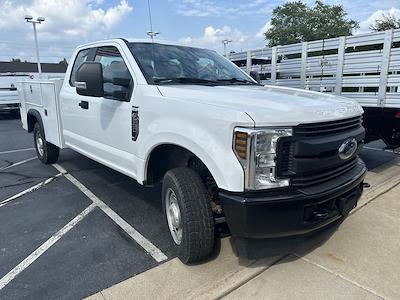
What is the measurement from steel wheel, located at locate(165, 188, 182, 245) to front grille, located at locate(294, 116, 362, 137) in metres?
1.21

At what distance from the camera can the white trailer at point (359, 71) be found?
5043 millimetres

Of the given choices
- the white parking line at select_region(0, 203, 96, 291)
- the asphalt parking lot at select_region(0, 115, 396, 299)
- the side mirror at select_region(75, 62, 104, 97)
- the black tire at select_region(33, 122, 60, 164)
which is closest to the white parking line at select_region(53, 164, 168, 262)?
the asphalt parking lot at select_region(0, 115, 396, 299)

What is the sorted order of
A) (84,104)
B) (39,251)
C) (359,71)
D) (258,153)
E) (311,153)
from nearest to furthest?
1. (258,153)
2. (311,153)
3. (39,251)
4. (84,104)
5. (359,71)

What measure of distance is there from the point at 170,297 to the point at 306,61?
4820 mm

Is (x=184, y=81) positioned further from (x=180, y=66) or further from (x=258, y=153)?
(x=258, y=153)

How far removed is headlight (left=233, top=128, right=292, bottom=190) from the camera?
2469 mm

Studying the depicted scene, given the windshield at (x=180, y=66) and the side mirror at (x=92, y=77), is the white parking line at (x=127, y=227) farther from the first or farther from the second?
the windshield at (x=180, y=66)

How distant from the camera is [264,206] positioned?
2514 mm

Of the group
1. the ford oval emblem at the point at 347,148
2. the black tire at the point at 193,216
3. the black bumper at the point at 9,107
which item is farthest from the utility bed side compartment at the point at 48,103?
the black bumper at the point at 9,107

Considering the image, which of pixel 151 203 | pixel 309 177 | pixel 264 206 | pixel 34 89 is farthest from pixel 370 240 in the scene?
pixel 34 89

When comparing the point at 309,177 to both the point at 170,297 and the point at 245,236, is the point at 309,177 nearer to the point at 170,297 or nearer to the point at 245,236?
the point at 245,236

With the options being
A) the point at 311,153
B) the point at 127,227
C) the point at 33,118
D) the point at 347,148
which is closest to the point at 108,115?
the point at 127,227

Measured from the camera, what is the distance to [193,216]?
292cm

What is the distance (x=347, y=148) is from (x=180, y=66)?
77.2 inches
